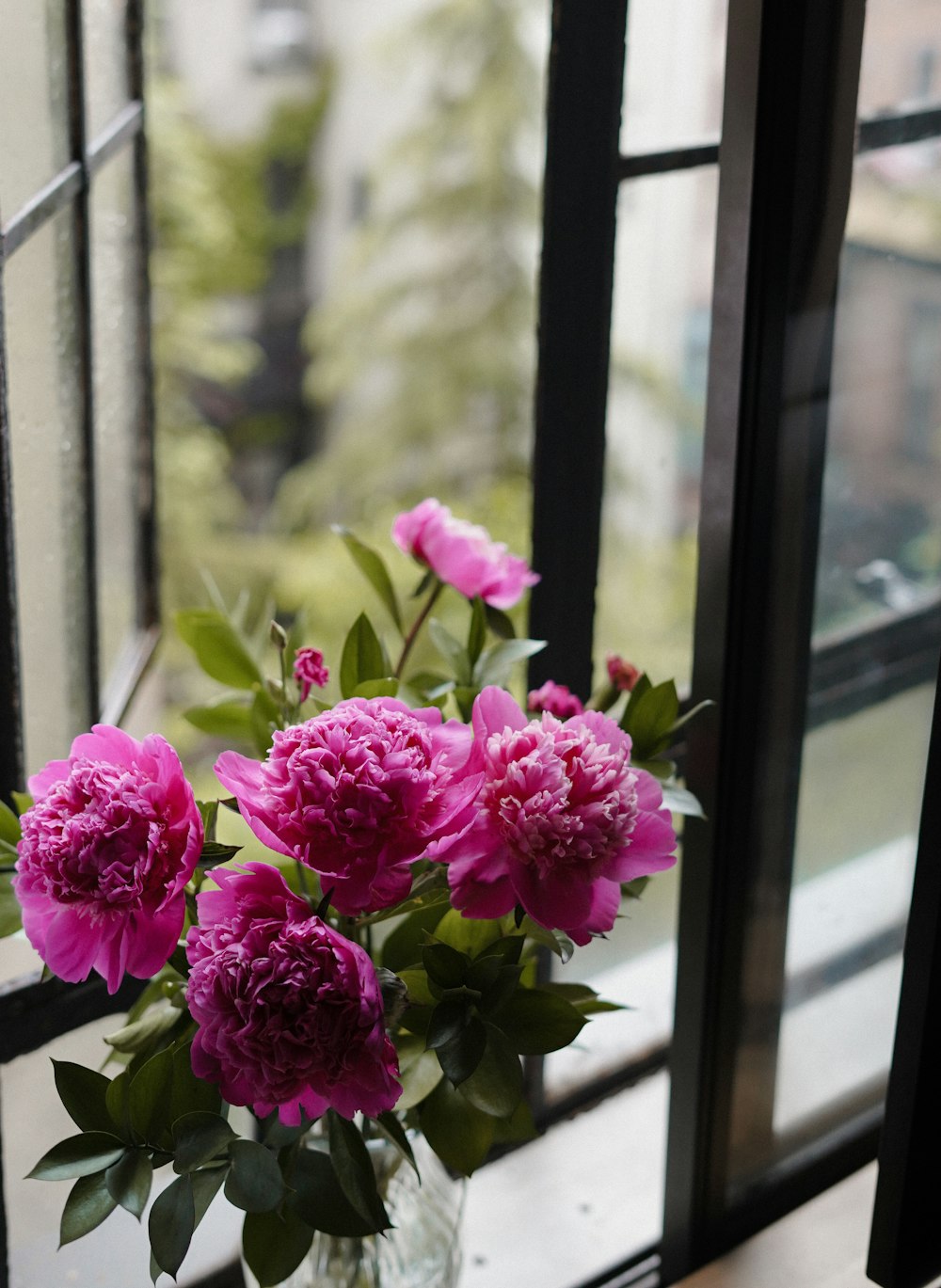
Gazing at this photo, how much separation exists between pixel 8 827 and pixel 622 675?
33 cm

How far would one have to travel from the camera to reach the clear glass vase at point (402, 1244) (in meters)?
0.74

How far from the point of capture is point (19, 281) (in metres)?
0.81

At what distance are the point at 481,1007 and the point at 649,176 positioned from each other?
61cm

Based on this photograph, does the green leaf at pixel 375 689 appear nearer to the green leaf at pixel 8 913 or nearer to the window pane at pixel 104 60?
the green leaf at pixel 8 913

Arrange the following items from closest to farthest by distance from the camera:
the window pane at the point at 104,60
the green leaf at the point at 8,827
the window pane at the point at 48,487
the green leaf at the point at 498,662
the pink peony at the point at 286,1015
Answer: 1. the pink peony at the point at 286,1015
2. the green leaf at the point at 8,827
3. the green leaf at the point at 498,662
4. the window pane at the point at 48,487
5. the window pane at the point at 104,60

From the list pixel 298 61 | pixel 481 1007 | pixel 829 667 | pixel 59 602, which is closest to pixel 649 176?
pixel 829 667

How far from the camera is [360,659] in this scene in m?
0.67

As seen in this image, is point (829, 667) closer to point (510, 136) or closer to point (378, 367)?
point (510, 136)

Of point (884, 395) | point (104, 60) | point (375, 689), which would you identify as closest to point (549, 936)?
point (375, 689)

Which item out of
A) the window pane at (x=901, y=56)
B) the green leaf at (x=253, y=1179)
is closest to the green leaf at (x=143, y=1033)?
the green leaf at (x=253, y=1179)

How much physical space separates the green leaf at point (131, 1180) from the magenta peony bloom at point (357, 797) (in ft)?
0.44

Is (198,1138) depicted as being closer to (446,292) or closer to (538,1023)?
(538,1023)

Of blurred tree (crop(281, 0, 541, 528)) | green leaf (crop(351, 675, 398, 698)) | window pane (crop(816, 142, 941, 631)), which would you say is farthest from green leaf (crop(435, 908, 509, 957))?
blurred tree (crop(281, 0, 541, 528))

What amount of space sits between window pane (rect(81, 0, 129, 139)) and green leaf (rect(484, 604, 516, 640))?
48cm
